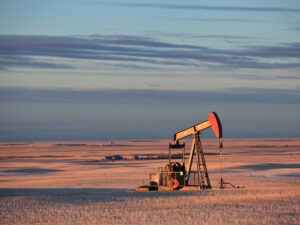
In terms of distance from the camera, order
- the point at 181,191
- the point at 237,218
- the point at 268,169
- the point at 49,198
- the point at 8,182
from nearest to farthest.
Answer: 1. the point at 237,218
2. the point at 49,198
3. the point at 181,191
4. the point at 8,182
5. the point at 268,169

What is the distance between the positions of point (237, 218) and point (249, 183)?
21.1 metres

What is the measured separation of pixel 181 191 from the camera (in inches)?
1614

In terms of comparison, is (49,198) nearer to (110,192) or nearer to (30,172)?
(110,192)

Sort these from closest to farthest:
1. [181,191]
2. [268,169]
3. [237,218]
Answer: [237,218] → [181,191] → [268,169]

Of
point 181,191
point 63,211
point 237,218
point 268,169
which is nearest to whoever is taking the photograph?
point 237,218

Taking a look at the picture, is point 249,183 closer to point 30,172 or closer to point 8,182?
point 8,182

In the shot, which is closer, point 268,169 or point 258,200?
point 258,200

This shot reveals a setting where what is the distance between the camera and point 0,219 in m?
28.8

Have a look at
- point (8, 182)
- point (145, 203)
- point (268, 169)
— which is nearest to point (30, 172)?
point (8, 182)

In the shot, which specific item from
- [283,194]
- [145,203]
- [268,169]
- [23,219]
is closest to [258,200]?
[283,194]

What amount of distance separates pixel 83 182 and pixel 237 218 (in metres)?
25.4

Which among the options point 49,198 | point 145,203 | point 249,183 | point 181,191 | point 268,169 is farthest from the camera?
point 268,169

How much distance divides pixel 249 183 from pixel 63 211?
68.5ft

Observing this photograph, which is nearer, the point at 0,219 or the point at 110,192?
the point at 0,219
